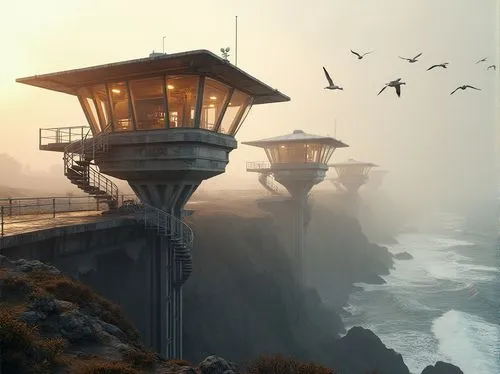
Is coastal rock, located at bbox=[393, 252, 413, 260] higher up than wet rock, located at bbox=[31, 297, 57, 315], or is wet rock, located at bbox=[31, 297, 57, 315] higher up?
wet rock, located at bbox=[31, 297, 57, 315]

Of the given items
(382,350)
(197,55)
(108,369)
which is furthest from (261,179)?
(108,369)

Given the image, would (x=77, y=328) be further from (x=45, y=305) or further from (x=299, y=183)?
(x=299, y=183)

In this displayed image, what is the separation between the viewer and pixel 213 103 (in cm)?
2206

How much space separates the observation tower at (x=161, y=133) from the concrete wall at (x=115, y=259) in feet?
1.41

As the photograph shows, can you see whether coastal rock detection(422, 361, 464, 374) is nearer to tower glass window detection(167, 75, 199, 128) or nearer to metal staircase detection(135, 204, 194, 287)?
metal staircase detection(135, 204, 194, 287)

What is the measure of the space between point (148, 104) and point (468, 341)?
52066 mm

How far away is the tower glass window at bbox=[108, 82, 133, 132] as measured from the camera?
70.1ft

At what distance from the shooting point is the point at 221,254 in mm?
46281

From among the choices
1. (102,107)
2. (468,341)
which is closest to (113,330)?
(102,107)

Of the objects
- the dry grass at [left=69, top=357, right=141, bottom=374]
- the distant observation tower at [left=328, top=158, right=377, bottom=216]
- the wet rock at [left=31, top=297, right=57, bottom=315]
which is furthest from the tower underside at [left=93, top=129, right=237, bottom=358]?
the distant observation tower at [left=328, top=158, right=377, bottom=216]

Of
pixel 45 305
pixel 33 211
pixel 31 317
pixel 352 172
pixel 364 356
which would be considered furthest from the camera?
pixel 352 172

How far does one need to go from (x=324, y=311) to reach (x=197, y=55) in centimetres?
4973

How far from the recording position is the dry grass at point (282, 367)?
10.3m

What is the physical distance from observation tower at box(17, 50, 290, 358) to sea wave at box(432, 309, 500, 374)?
3854 cm
